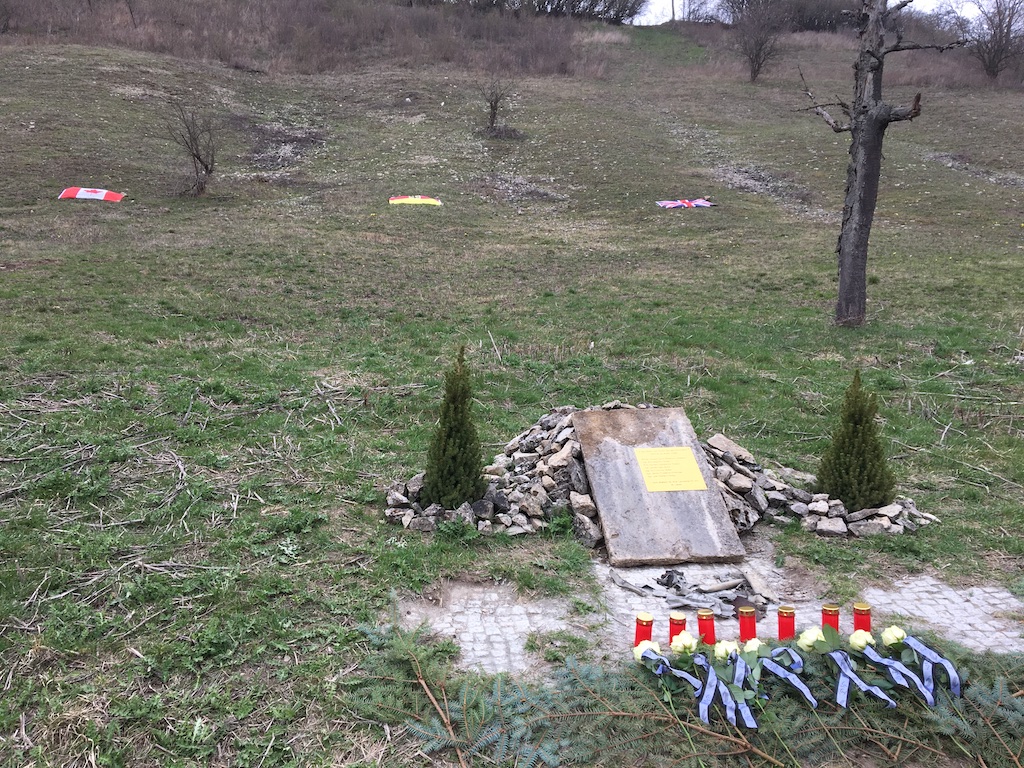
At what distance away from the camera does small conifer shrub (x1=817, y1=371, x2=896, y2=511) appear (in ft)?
17.6

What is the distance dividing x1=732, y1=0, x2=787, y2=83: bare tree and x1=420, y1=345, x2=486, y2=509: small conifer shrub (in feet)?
134

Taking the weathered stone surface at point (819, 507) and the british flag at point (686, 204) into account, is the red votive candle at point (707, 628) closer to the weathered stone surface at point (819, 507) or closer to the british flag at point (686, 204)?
the weathered stone surface at point (819, 507)

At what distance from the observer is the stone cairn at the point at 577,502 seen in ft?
17.2

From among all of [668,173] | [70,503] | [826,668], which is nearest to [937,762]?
[826,668]

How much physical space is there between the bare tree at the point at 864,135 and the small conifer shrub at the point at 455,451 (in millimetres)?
7939

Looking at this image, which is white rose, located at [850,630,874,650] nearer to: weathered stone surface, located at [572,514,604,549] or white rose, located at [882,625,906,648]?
white rose, located at [882,625,906,648]

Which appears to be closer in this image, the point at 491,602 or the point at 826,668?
the point at 826,668

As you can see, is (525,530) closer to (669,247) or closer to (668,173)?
(669,247)

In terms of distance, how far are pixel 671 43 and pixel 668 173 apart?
93.3ft

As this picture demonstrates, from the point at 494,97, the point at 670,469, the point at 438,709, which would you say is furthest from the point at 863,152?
the point at 494,97

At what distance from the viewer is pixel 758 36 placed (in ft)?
130

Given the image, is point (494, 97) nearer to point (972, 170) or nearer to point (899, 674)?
point (972, 170)

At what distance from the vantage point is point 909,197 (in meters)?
22.9

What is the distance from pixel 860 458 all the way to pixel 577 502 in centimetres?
214
